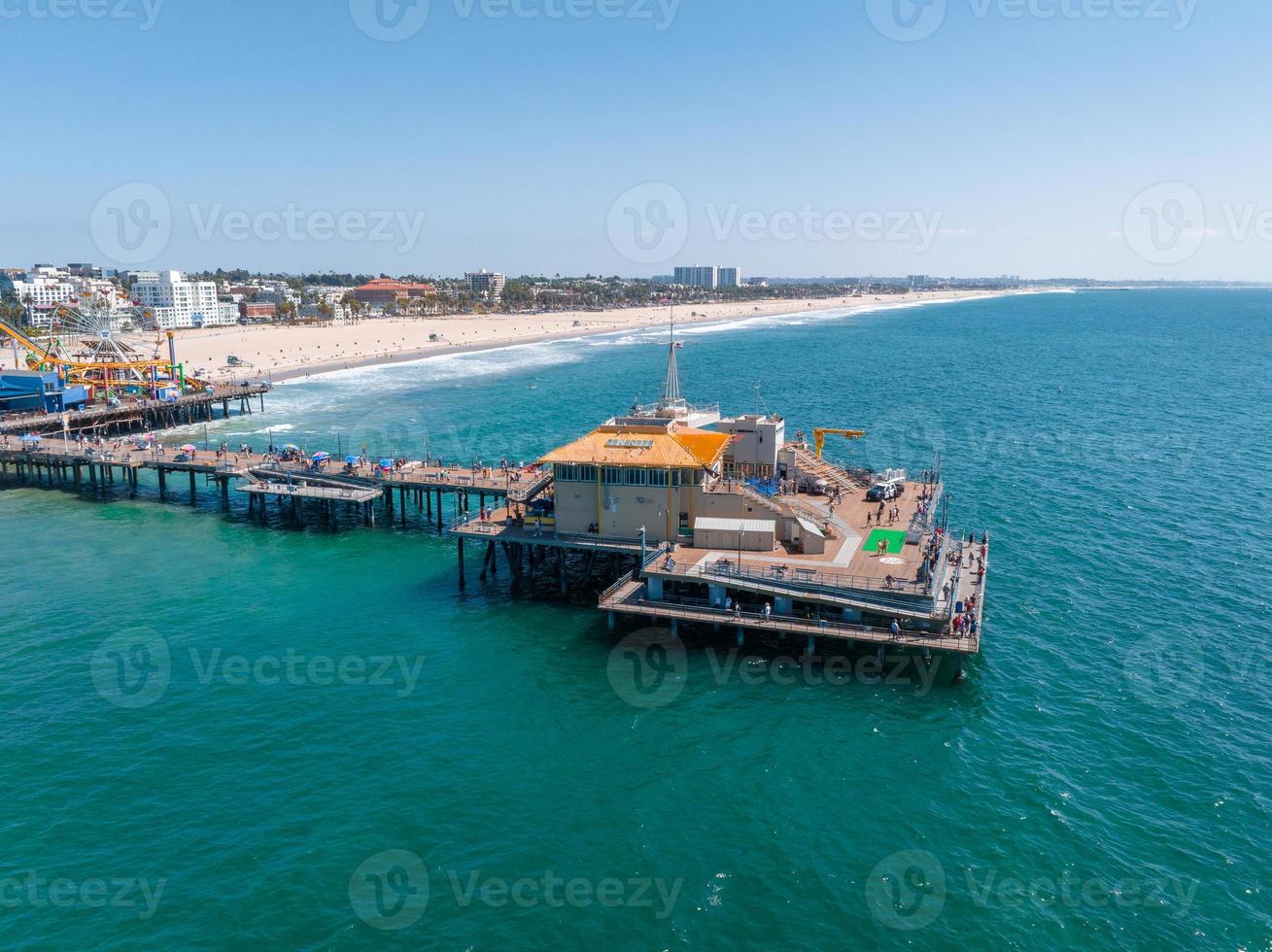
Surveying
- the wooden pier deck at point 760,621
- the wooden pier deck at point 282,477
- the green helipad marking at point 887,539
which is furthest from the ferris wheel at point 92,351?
the green helipad marking at point 887,539

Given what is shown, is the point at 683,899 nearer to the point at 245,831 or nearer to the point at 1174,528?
the point at 245,831

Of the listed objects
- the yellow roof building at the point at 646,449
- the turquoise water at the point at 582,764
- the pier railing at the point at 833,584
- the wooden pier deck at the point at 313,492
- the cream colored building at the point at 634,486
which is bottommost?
the turquoise water at the point at 582,764

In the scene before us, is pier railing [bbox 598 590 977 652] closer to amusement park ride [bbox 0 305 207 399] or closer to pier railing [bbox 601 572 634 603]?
pier railing [bbox 601 572 634 603]

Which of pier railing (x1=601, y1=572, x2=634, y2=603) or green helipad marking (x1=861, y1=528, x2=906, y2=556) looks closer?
pier railing (x1=601, y1=572, x2=634, y2=603)

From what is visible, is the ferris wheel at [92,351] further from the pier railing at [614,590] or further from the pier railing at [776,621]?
the pier railing at [776,621]

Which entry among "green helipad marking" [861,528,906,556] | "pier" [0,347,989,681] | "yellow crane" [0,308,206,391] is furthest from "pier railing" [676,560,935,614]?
"yellow crane" [0,308,206,391]

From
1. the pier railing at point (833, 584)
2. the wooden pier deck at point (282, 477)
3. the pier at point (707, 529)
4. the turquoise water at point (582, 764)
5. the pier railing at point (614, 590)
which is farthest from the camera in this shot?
the wooden pier deck at point (282, 477)
